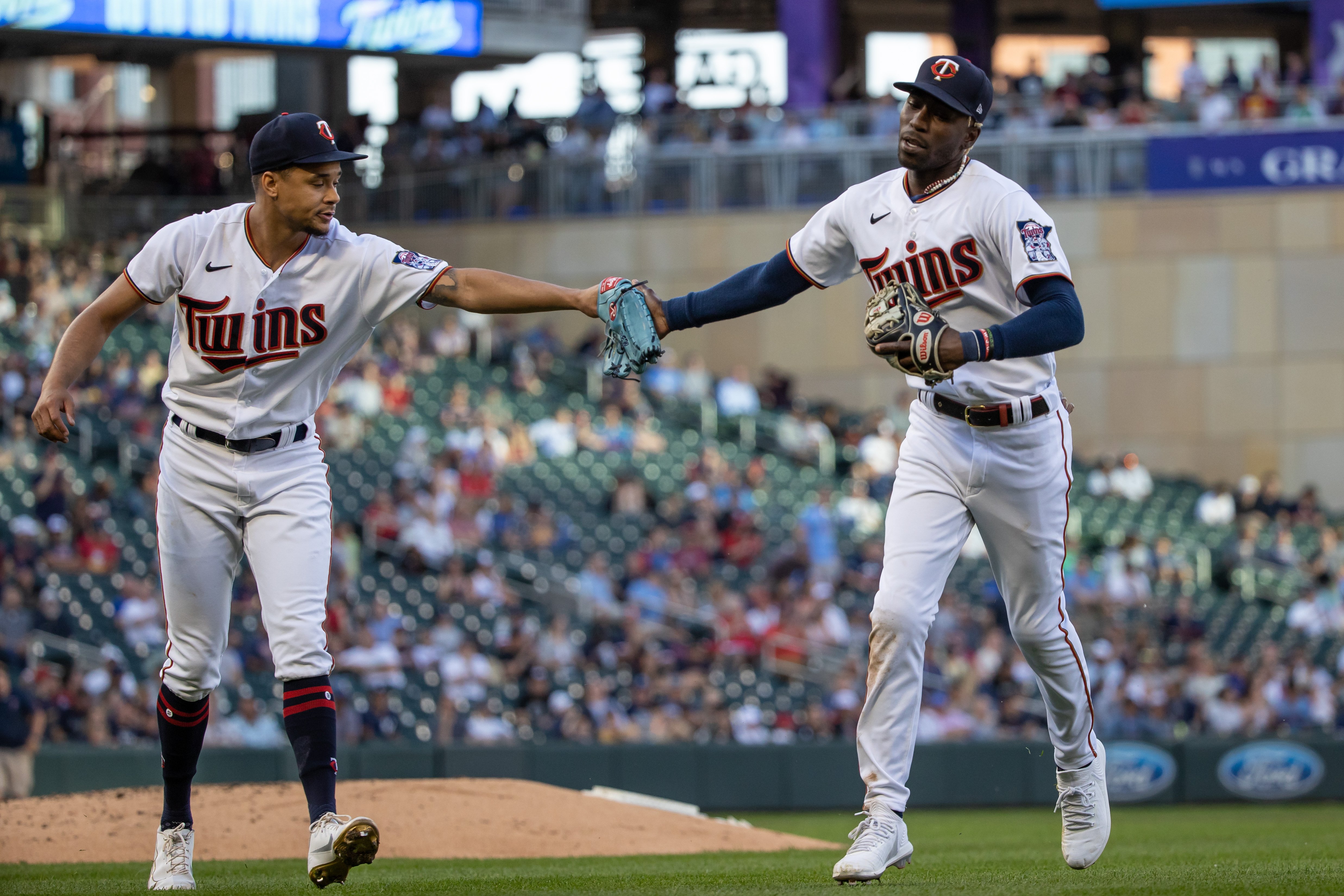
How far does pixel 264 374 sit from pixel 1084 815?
2878mm

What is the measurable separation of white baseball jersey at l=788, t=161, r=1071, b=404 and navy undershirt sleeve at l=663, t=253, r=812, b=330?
14 centimetres

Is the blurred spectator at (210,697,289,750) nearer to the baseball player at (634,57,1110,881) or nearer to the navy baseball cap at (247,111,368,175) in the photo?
the navy baseball cap at (247,111,368,175)

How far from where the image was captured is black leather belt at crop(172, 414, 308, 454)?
16.7 feet

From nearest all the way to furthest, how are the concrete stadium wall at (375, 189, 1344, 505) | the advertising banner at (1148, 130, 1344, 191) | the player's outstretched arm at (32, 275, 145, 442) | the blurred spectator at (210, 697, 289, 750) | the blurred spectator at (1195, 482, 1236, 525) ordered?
the player's outstretched arm at (32, 275, 145, 442), the blurred spectator at (210, 697, 289, 750), the blurred spectator at (1195, 482, 1236, 525), the advertising banner at (1148, 130, 1344, 191), the concrete stadium wall at (375, 189, 1344, 505)

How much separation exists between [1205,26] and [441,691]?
79.9ft

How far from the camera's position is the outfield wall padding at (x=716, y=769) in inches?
447

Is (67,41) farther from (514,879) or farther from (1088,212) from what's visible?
(514,879)

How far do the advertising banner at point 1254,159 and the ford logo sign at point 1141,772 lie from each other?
9573mm

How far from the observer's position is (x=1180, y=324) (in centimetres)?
2195

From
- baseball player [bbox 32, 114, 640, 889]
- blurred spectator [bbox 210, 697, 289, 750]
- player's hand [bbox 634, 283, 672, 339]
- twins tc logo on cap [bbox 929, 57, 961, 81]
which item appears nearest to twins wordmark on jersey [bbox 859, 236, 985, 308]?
twins tc logo on cap [bbox 929, 57, 961, 81]

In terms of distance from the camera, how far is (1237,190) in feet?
70.6

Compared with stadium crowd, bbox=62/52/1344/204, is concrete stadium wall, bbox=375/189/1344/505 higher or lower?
lower

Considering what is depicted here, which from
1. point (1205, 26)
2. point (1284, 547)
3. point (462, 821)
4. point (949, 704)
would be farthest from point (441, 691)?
point (1205, 26)

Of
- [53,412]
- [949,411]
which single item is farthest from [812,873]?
[53,412]
